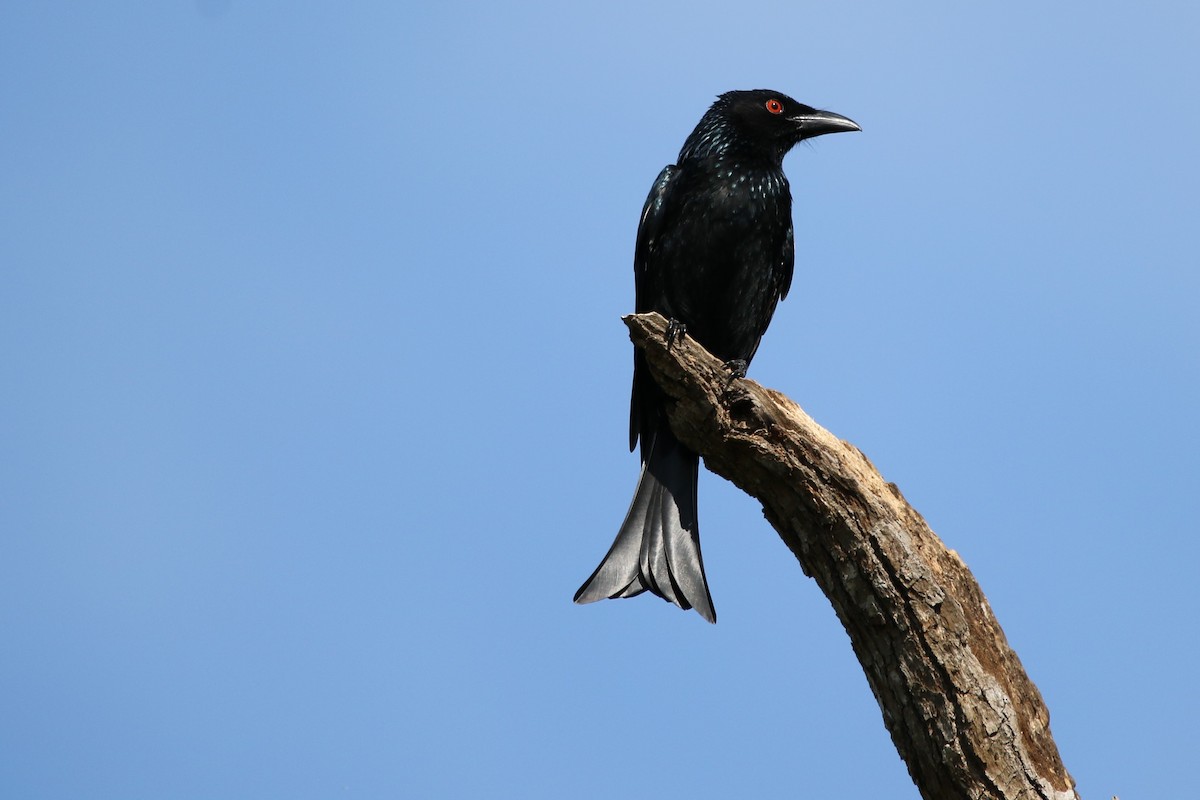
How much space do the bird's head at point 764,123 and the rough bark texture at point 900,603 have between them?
1.86m

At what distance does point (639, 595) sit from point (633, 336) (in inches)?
44.0

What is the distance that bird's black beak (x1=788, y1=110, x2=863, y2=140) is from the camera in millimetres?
5467

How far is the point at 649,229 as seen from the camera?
5035 millimetres

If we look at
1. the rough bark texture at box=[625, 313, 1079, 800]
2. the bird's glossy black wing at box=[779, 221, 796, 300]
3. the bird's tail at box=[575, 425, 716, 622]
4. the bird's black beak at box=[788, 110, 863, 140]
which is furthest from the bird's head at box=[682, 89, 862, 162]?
the rough bark texture at box=[625, 313, 1079, 800]

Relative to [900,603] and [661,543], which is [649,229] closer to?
[661,543]

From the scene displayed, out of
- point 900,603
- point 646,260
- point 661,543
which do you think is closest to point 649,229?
point 646,260

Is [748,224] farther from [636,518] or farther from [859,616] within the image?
[859,616]

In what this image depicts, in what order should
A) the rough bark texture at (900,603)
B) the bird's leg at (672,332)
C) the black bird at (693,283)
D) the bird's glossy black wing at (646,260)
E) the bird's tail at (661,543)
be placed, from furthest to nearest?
the bird's glossy black wing at (646,260) < the black bird at (693,283) < the bird's tail at (661,543) < the bird's leg at (672,332) < the rough bark texture at (900,603)

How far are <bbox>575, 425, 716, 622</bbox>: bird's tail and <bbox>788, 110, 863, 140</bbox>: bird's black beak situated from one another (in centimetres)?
175

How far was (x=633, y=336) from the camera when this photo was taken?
399 cm

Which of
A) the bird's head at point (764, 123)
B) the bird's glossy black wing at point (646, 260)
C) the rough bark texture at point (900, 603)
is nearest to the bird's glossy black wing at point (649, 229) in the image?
the bird's glossy black wing at point (646, 260)

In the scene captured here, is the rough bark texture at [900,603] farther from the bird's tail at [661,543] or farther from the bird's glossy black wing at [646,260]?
the bird's glossy black wing at [646,260]

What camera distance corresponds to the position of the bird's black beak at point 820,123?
17.9 ft

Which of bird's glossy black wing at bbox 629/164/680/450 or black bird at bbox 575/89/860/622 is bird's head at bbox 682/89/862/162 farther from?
bird's glossy black wing at bbox 629/164/680/450
